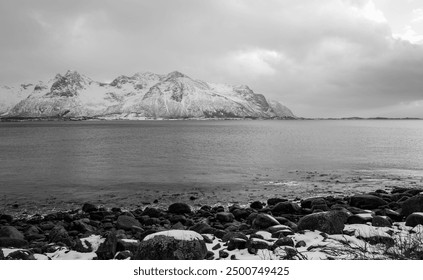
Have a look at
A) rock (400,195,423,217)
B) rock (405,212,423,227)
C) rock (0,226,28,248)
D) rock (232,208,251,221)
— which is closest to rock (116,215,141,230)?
rock (0,226,28,248)

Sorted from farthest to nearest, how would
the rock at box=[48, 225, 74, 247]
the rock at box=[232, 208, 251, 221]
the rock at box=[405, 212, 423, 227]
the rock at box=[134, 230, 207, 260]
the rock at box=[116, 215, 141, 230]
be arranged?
the rock at box=[232, 208, 251, 221] < the rock at box=[116, 215, 141, 230] < the rock at box=[48, 225, 74, 247] < the rock at box=[405, 212, 423, 227] < the rock at box=[134, 230, 207, 260]

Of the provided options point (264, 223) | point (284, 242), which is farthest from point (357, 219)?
point (284, 242)

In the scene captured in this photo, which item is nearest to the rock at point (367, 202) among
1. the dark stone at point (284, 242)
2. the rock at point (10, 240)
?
the dark stone at point (284, 242)

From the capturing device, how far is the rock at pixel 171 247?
6.28 m

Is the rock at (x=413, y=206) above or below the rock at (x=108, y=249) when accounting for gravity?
above

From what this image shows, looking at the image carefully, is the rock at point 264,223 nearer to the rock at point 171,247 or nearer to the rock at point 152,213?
the rock at point 171,247

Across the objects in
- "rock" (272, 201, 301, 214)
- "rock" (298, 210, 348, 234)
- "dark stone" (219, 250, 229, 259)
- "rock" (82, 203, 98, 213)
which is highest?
"rock" (298, 210, 348, 234)

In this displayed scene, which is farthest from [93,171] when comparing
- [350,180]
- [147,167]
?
[350,180]

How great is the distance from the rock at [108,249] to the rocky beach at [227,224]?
25 millimetres

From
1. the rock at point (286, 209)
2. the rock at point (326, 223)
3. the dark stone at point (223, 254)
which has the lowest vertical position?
the rock at point (286, 209)

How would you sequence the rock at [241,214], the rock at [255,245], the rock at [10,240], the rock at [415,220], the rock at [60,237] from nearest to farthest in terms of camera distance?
the rock at [255,245] < the rock at [415,220] < the rock at [60,237] < the rock at [10,240] < the rock at [241,214]

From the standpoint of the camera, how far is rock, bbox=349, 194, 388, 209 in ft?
49.2

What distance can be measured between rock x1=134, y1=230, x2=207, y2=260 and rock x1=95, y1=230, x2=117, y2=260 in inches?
72.1

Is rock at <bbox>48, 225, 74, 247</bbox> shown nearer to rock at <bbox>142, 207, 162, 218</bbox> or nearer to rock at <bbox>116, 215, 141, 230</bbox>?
rock at <bbox>116, 215, 141, 230</bbox>
